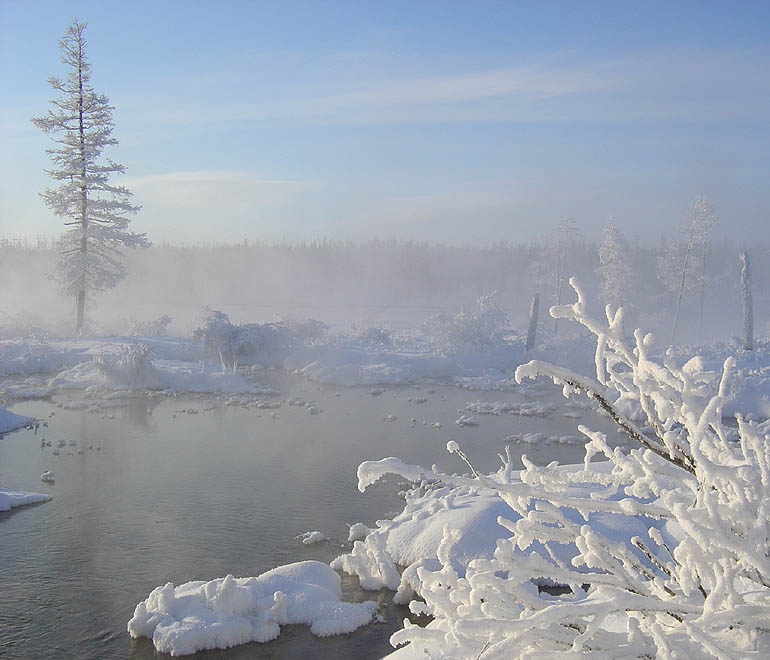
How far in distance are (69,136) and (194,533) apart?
27.8m

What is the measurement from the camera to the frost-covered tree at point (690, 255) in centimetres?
4144

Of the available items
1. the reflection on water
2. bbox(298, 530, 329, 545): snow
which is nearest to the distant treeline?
the reflection on water

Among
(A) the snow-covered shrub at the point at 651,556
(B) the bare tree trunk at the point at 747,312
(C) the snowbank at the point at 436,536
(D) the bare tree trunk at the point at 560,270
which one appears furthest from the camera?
(D) the bare tree trunk at the point at 560,270

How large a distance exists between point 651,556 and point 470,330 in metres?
29.4

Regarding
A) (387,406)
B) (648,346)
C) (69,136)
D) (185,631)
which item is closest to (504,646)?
(648,346)

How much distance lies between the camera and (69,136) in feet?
105

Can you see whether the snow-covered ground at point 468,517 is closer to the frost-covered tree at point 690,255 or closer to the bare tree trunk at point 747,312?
the bare tree trunk at point 747,312

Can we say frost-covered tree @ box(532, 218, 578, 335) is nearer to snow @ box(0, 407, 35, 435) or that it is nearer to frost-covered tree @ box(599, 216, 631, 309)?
frost-covered tree @ box(599, 216, 631, 309)

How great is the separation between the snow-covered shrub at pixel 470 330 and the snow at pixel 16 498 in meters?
20.5

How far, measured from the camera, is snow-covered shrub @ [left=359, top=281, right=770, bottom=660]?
1.84m

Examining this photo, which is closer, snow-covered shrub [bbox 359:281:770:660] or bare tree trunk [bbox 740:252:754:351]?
snow-covered shrub [bbox 359:281:770:660]

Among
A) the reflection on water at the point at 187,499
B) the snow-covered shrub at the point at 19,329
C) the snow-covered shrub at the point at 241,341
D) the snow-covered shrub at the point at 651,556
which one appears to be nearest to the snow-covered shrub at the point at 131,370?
the reflection on water at the point at 187,499

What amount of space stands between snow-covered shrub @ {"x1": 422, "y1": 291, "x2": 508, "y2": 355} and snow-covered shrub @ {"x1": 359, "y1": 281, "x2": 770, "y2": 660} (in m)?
28.0

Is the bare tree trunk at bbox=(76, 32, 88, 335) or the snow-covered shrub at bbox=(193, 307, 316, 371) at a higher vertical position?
the bare tree trunk at bbox=(76, 32, 88, 335)
